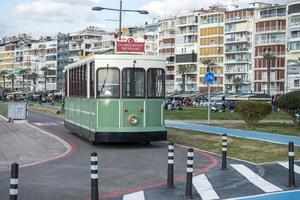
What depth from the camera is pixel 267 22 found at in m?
116

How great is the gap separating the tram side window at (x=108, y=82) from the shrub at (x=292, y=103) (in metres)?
10.9

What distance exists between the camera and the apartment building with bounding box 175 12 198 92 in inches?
5344

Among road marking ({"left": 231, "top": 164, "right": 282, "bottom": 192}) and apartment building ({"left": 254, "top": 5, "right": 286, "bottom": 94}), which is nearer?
road marking ({"left": 231, "top": 164, "right": 282, "bottom": 192})

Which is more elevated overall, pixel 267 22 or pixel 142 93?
pixel 267 22

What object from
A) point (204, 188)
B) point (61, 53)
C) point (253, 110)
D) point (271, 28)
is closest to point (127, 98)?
point (204, 188)

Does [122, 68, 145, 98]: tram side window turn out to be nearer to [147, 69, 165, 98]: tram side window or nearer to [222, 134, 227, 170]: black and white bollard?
[147, 69, 165, 98]: tram side window

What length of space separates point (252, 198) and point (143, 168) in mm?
4390

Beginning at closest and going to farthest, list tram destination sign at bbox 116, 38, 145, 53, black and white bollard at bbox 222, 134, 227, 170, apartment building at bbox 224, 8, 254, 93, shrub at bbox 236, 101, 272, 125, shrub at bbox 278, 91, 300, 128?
1. black and white bollard at bbox 222, 134, 227, 170
2. tram destination sign at bbox 116, 38, 145, 53
3. shrub at bbox 278, 91, 300, 128
4. shrub at bbox 236, 101, 272, 125
5. apartment building at bbox 224, 8, 254, 93

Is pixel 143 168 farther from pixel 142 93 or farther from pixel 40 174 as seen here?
pixel 142 93

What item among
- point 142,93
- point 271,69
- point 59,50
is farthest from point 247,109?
point 59,50

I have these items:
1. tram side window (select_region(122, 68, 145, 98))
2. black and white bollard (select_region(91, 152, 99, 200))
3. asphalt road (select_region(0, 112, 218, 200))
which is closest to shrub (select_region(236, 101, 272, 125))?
asphalt road (select_region(0, 112, 218, 200))

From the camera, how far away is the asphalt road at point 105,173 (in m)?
11.2

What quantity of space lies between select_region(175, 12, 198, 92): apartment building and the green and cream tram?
115 metres

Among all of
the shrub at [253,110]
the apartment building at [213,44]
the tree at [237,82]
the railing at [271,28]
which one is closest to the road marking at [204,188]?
the shrub at [253,110]
